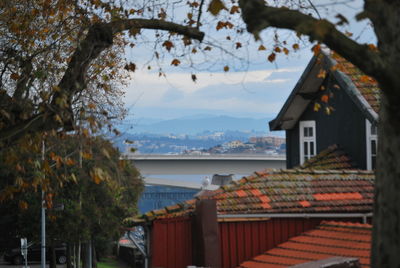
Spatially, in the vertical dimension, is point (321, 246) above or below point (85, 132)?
below

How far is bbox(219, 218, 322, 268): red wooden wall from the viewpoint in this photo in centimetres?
1716

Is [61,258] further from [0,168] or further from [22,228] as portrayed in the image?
[0,168]

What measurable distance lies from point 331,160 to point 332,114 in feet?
6.15

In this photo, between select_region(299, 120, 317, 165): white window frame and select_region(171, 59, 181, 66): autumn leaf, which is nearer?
select_region(171, 59, 181, 66): autumn leaf

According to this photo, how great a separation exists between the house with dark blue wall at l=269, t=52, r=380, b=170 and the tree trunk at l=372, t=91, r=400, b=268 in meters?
10.8

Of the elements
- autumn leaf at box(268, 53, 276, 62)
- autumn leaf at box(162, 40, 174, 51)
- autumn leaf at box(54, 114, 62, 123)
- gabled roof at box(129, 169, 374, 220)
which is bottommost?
gabled roof at box(129, 169, 374, 220)

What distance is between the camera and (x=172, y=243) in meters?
16.8

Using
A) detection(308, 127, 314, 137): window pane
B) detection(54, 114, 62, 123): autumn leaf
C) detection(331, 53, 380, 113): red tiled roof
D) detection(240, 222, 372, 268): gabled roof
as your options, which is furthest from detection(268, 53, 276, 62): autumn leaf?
detection(308, 127, 314, 137): window pane

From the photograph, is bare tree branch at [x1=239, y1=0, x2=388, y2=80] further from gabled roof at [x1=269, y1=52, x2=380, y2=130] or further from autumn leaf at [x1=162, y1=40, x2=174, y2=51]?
gabled roof at [x1=269, y1=52, x2=380, y2=130]

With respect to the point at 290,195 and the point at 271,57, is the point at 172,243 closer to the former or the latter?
the point at 290,195

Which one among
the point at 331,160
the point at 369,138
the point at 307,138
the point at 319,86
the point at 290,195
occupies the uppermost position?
the point at 319,86

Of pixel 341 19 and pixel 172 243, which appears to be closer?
pixel 341 19

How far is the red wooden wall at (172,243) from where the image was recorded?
54.8 feet

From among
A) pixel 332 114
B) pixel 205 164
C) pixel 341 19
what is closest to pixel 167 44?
pixel 341 19
